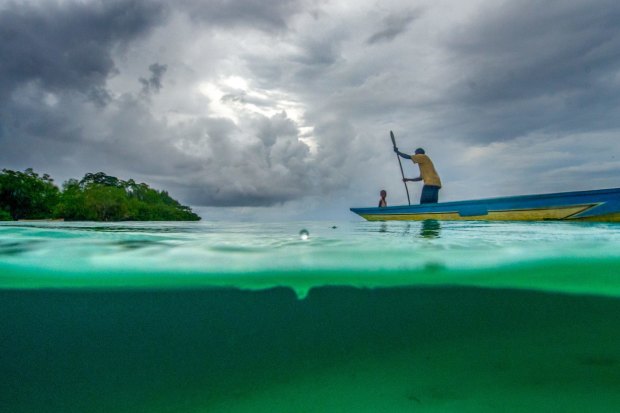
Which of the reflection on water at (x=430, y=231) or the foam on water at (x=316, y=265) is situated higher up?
the reflection on water at (x=430, y=231)

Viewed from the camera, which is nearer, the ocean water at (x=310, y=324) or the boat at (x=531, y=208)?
the ocean water at (x=310, y=324)

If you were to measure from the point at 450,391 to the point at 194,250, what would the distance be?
504cm

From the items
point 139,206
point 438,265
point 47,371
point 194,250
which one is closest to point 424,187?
point 438,265

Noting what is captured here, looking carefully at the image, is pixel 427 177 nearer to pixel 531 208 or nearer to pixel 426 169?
pixel 426 169

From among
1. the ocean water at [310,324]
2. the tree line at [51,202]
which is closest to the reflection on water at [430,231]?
the ocean water at [310,324]

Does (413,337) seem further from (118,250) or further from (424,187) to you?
(424,187)

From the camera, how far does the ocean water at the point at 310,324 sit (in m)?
4.96

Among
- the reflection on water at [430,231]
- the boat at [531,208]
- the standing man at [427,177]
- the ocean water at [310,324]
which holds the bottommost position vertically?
the ocean water at [310,324]

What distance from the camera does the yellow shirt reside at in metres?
18.2

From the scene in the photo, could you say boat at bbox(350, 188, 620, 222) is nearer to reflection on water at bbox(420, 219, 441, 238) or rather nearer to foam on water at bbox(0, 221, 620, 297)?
reflection on water at bbox(420, 219, 441, 238)

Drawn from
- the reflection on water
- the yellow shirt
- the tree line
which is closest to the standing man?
the yellow shirt

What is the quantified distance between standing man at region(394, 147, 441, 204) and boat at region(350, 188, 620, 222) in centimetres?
84

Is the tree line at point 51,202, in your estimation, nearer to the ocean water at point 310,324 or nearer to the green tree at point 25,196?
the green tree at point 25,196

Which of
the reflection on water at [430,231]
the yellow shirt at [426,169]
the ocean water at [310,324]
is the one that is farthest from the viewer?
the yellow shirt at [426,169]
